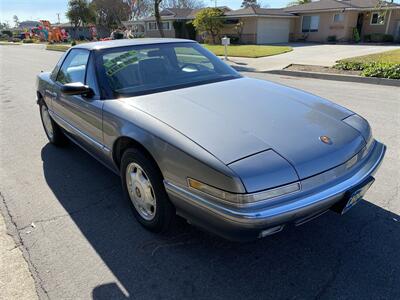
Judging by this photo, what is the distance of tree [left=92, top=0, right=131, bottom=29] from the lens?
63312mm

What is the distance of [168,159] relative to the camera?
2.35 meters

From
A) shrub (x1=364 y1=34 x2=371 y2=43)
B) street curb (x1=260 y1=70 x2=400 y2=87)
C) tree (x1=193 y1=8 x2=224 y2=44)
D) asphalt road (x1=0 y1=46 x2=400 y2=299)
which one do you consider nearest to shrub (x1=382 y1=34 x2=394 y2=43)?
shrub (x1=364 y1=34 x2=371 y2=43)

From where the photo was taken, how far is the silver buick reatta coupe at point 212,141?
6.73 feet

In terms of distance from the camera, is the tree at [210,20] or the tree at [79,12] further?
the tree at [79,12]

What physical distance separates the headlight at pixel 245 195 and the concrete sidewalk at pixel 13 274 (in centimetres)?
146

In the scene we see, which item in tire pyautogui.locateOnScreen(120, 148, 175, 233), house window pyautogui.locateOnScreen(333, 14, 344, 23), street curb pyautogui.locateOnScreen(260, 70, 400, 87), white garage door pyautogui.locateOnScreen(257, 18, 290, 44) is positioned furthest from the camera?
white garage door pyautogui.locateOnScreen(257, 18, 290, 44)

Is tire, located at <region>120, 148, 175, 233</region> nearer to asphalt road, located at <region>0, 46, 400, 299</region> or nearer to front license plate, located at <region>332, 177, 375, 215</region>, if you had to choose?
asphalt road, located at <region>0, 46, 400, 299</region>

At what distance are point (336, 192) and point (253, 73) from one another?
37.4 feet

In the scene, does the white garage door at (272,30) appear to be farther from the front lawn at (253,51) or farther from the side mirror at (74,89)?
the side mirror at (74,89)

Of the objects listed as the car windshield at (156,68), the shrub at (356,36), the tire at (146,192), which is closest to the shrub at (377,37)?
the shrub at (356,36)

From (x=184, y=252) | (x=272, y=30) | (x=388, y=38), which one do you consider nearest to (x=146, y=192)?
(x=184, y=252)

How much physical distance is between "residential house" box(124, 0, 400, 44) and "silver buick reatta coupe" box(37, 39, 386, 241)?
2836cm

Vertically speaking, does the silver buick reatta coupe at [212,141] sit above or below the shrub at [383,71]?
above

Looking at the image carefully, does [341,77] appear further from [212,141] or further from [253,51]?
[253,51]
